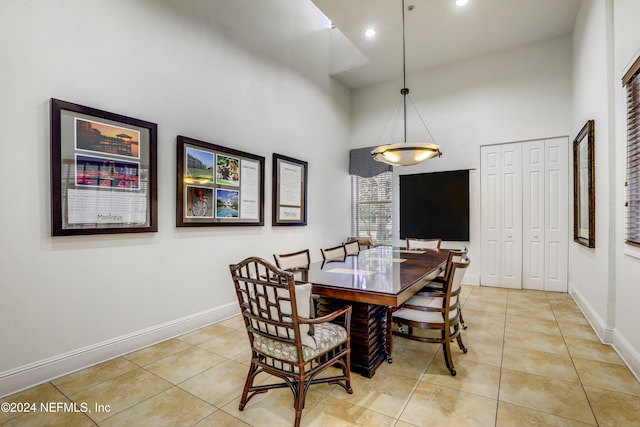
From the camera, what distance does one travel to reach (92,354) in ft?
8.25

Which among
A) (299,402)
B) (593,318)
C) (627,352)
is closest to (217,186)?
(299,402)

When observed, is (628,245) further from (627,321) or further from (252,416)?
(252,416)

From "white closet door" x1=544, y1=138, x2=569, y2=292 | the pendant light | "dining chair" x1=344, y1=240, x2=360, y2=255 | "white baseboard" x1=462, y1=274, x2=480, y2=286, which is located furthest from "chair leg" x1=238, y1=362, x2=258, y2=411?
"white closet door" x1=544, y1=138, x2=569, y2=292

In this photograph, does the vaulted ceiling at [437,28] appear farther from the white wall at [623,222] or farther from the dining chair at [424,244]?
the dining chair at [424,244]

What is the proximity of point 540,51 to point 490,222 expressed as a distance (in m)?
2.73

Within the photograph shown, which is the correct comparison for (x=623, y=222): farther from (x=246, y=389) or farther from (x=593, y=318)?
(x=246, y=389)

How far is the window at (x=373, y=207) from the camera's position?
614 centimetres

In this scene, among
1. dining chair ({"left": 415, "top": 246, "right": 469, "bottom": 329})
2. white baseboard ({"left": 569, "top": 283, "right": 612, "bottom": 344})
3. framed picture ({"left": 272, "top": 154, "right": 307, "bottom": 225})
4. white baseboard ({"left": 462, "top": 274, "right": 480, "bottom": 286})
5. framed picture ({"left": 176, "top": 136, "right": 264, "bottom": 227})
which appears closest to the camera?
dining chair ({"left": 415, "top": 246, "right": 469, "bottom": 329})

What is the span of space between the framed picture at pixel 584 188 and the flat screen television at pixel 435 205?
4.73 feet

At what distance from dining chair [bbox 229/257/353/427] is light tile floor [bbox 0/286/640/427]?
0.21 metres

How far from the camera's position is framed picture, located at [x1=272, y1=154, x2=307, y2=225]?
443cm

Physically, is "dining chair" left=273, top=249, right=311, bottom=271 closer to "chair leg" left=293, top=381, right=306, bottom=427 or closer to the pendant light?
"chair leg" left=293, top=381, right=306, bottom=427

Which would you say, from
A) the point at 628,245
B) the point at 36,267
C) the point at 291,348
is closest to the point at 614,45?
the point at 628,245

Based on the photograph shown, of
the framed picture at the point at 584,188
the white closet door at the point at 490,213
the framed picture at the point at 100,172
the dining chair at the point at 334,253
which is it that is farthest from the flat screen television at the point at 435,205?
the framed picture at the point at 100,172
